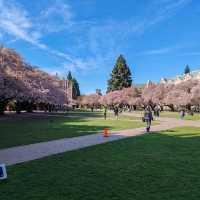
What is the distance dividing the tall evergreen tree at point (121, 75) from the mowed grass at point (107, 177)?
269 ft

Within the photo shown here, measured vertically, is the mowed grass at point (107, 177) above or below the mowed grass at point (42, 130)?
below

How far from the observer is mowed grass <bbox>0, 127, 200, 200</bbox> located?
19.6ft

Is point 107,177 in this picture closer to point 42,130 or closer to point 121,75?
point 42,130

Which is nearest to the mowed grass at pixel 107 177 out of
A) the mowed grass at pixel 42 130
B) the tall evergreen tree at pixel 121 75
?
the mowed grass at pixel 42 130

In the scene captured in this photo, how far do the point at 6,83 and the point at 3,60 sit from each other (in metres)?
4.09

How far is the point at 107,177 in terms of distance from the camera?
7.34 metres

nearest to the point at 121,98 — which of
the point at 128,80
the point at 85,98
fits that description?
the point at 128,80

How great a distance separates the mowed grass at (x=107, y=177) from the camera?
596 centimetres

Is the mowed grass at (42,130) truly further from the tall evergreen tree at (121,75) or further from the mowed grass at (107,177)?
the tall evergreen tree at (121,75)

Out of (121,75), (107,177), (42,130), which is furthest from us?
(121,75)

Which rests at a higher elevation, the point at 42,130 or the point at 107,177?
the point at 42,130

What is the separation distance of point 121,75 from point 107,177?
8606 cm

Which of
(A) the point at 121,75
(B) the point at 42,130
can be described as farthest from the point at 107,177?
(A) the point at 121,75

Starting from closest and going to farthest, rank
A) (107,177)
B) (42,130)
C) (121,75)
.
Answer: (107,177) → (42,130) → (121,75)
